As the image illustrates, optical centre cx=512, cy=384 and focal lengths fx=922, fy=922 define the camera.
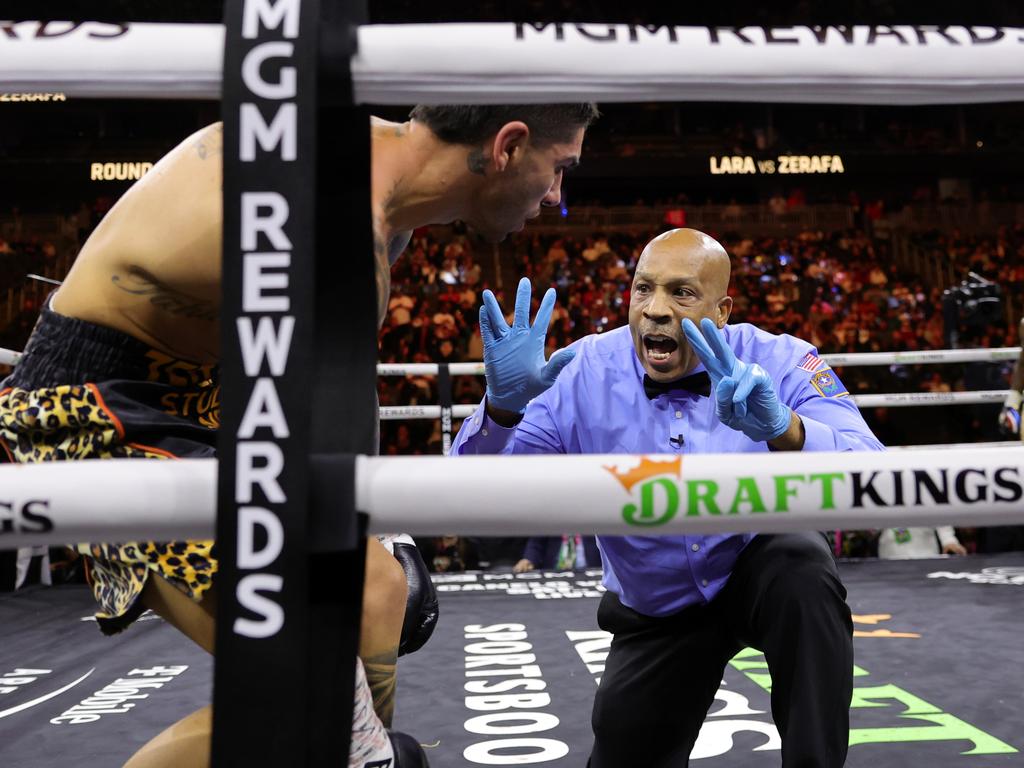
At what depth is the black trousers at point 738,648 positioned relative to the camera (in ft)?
4.54

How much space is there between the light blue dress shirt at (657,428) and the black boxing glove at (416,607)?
0.29 m

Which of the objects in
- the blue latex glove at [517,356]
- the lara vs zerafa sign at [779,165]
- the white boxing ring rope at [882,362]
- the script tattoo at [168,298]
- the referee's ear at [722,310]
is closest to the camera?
the script tattoo at [168,298]

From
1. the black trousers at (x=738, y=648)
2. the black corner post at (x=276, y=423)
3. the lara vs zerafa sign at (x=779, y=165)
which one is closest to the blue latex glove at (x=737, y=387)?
the black trousers at (x=738, y=648)

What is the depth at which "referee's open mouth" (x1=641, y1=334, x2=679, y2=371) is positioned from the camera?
1.73m

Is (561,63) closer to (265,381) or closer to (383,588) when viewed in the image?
(265,381)

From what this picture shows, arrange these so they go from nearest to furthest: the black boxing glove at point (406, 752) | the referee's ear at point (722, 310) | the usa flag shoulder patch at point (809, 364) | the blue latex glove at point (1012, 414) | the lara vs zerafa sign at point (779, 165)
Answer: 1. the black boxing glove at point (406, 752)
2. the usa flag shoulder patch at point (809, 364)
3. the referee's ear at point (722, 310)
4. the blue latex glove at point (1012, 414)
5. the lara vs zerafa sign at point (779, 165)

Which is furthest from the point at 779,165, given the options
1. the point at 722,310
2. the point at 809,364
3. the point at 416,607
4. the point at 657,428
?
the point at 416,607

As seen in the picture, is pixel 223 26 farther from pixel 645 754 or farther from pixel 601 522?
pixel 645 754

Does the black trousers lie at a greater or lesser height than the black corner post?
lesser

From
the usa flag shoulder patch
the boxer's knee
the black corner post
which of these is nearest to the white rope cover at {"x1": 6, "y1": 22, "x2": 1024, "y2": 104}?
the black corner post

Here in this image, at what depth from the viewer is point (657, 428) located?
171cm

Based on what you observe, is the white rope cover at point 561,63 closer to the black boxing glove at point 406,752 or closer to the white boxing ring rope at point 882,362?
the black boxing glove at point 406,752

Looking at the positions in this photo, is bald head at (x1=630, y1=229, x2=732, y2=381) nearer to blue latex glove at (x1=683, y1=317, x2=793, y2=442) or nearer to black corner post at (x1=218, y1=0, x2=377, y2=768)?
blue latex glove at (x1=683, y1=317, x2=793, y2=442)

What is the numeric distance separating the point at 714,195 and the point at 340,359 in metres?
11.5
